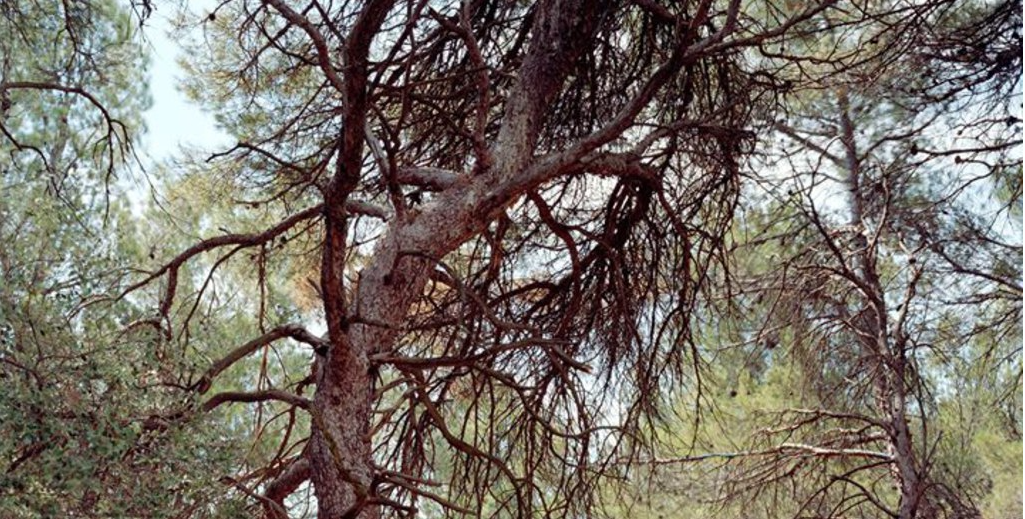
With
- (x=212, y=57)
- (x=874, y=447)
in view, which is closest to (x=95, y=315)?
(x=212, y=57)

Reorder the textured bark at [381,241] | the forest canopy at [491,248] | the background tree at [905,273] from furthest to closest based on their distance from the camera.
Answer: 1. the background tree at [905,273]
2. the textured bark at [381,241]
3. the forest canopy at [491,248]

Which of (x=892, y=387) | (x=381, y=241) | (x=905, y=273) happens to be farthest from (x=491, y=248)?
(x=905, y=273)

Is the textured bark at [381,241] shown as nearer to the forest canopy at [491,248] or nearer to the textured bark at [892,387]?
the forest canopy at [491,248]

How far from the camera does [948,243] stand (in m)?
4.94

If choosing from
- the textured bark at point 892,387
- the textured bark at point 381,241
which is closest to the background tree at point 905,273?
the textured bark at point 892,387

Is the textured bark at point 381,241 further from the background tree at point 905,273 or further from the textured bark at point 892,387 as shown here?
the textured bark at point 892,387

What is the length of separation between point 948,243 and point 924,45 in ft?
3.93

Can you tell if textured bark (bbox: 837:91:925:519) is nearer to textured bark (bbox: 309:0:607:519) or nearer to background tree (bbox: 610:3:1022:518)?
background tree (bbox: 610:3:1022:518)

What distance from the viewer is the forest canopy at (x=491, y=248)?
8.62 feet

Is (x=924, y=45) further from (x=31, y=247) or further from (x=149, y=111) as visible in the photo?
(x=149, y=111)

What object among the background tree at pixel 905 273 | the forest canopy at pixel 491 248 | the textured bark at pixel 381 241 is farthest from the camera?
the background tree at pixel 905 273

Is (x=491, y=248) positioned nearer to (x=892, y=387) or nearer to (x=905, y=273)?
(x=892, y=387)

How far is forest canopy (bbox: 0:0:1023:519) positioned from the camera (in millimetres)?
2627

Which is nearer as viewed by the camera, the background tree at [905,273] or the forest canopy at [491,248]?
the forest canopy at [491,248]
